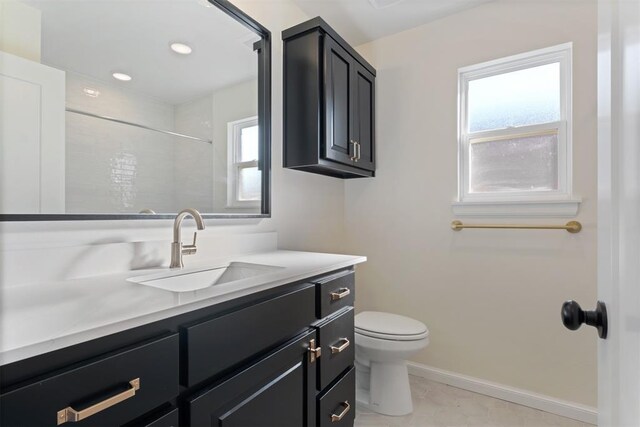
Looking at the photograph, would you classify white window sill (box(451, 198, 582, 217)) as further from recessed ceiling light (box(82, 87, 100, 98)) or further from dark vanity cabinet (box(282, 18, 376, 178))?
recessed ceiling light (box(82, 87, 100, 98))

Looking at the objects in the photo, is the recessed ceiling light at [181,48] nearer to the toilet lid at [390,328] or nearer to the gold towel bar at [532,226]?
the toilet lid at [390,328]

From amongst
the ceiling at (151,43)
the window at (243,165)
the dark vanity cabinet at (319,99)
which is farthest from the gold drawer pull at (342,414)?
the ceiling at (151,43)

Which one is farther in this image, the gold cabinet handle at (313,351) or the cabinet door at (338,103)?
the cabinet door at (338,103)

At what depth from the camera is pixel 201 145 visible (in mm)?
1521

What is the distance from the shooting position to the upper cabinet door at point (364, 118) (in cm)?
212

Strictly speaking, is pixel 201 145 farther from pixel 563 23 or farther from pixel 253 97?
pixel 563 23

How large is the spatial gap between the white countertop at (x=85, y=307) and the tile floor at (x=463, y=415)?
1.21 meters

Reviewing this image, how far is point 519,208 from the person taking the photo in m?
1.93

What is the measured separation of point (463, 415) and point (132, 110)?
7.38ft

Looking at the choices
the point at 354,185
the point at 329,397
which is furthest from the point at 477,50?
the point at 329,397

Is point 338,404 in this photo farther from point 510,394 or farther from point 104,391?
point 510,394

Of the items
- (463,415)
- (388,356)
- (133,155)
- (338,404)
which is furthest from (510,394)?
(133,155)

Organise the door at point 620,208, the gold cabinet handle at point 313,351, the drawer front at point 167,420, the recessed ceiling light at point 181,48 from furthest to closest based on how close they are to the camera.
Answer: the recessed ceiling light at point 181,48, the gold cabinet handle at point 313,351, the drawer front at point 167,420, the door at point 620,208

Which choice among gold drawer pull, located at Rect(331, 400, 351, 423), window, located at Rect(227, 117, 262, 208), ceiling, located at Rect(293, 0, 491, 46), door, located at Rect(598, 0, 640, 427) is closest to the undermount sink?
window, located at Rect(227, 117, 262, 208)
